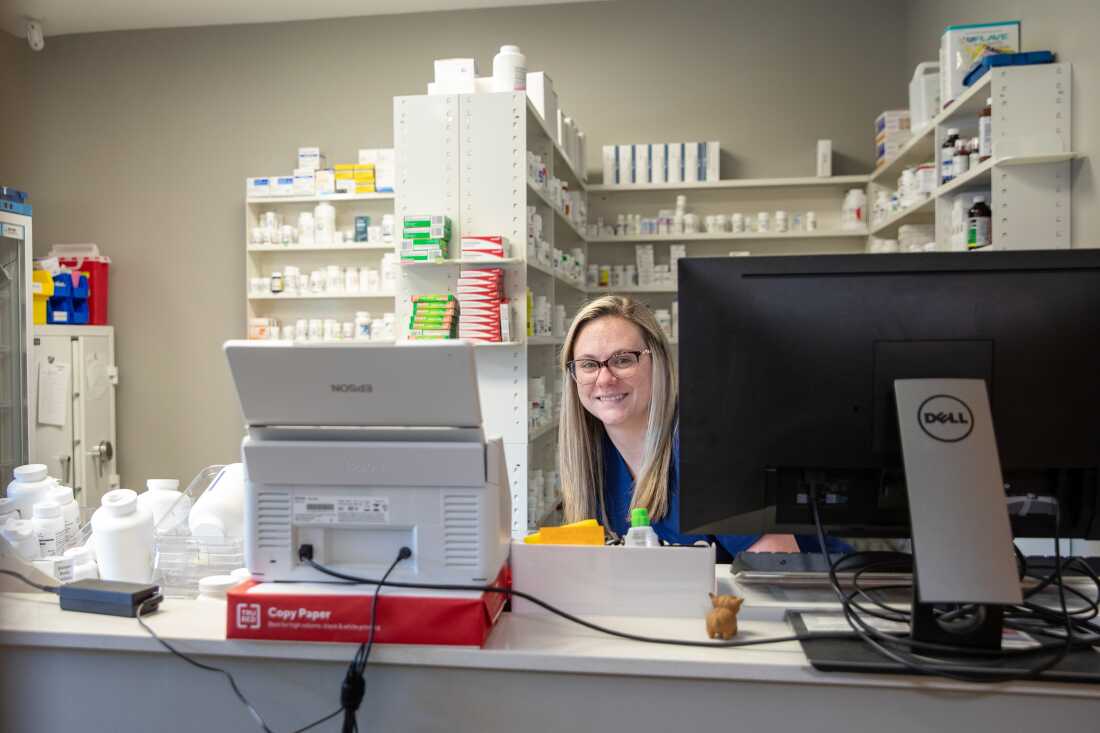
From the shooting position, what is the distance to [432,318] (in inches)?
133

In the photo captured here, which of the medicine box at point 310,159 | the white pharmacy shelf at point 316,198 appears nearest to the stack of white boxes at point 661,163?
the white pharmacy shelf at point 316,198

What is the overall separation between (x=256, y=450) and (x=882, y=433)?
3.02 feet

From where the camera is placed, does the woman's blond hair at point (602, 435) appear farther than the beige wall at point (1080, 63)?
No

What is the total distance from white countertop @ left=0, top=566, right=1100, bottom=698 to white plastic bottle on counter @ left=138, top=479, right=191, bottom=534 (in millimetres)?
300

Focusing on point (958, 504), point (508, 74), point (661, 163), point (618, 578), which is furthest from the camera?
point (661, 163)

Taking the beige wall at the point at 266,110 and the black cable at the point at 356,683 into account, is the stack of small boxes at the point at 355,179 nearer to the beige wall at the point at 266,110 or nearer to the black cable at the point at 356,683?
the beige wall at the point at 266,110

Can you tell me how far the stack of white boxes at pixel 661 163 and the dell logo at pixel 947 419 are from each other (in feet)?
14.0

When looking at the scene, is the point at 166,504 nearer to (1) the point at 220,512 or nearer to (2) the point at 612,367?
(1) the point at 220,512

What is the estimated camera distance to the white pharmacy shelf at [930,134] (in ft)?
10.4

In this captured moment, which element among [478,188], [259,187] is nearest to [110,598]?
[478,188]

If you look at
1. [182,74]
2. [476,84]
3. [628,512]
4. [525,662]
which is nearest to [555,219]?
[476,84]

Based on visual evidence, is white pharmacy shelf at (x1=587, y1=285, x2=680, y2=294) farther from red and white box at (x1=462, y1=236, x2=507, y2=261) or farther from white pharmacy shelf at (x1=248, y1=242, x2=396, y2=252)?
red and white box at (x1=462, y1=236, x2=507, y2=261)

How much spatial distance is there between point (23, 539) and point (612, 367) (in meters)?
1.37

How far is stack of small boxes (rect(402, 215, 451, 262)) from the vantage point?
3.32 meters
